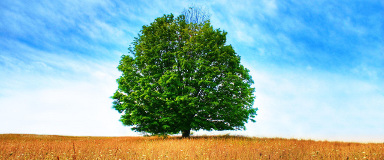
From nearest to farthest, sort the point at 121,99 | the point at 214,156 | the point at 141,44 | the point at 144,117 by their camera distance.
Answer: the point at 214,156 < the point at 144,117 < the point at 121,99 < the point at 141,44

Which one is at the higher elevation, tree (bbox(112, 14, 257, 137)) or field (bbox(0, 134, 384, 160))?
tree (bbox(112, 14, 257, 137))

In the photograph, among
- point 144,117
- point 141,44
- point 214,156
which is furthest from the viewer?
point 141,44

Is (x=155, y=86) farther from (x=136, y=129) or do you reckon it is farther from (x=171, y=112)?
(x=136, y=129)

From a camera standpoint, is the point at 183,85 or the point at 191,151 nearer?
the point at 191,151

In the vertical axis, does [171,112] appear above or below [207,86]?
below

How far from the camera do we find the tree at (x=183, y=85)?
1759cm

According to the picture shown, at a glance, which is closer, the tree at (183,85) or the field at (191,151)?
the field at (191,151)

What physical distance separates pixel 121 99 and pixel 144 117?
2.65 metres

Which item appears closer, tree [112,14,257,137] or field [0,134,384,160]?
field [0,134,384,160]

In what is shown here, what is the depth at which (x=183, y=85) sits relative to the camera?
1812 cm

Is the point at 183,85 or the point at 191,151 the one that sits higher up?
the point at 183,85

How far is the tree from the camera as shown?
17.6 m

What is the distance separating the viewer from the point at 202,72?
18266 millimetres

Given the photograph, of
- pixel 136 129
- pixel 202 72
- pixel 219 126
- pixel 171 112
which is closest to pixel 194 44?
pixel 202 72
